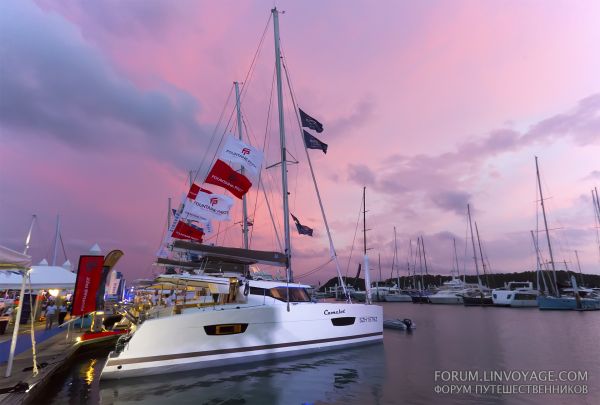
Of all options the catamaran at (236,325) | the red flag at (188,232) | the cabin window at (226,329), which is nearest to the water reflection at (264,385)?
the catamaran at (236,325)

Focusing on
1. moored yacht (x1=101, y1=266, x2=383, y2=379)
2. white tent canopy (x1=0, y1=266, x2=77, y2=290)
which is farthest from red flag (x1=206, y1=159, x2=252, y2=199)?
white tent canopy (x1=0, y1=266, x2=77, y2=290)

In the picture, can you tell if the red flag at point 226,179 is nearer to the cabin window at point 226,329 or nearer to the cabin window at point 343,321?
the cabin window at point 226,329

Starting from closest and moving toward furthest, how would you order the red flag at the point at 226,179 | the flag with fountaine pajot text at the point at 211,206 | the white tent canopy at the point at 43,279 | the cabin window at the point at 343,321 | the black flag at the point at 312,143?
the red flag at the point at 226,179 < the flag with fountaine pajot text at the point at 211,206 < the cabin window at the point at 343,321 < the white tent canopy at the point at 43,279 < the black flag at the point at 312,143

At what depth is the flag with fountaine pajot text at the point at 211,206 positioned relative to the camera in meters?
15.8

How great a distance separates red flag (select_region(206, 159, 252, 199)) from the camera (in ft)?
49.3

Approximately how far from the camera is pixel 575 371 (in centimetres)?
1340

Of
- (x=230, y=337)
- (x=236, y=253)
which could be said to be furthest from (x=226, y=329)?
(x=236, y=253)

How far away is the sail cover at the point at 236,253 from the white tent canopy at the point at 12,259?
16.0 ft

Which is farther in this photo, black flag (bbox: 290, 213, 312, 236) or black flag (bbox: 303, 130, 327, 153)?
black flag (bbox: 303, 130, 327, 153)

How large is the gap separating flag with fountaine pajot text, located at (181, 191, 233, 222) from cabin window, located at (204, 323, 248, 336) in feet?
15.7

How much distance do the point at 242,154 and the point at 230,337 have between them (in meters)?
7.43

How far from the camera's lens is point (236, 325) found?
1319 cm

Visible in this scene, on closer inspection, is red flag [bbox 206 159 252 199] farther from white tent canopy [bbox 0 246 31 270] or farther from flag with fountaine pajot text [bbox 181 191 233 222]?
white tent canopy [bbox 0 246 31 270]

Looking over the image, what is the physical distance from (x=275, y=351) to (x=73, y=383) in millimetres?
6799
